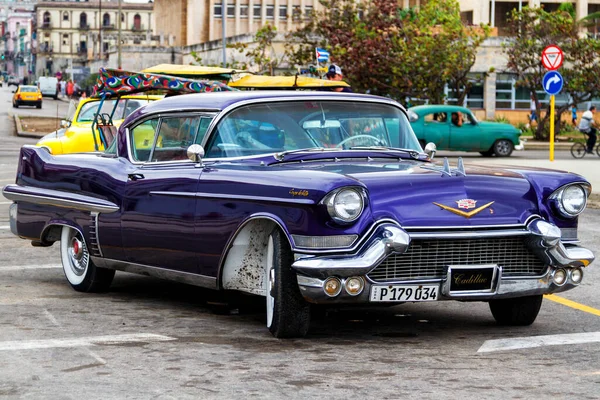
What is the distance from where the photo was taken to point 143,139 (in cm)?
976

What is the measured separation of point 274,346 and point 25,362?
148cm

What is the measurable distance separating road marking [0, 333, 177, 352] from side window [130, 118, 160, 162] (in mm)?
1951

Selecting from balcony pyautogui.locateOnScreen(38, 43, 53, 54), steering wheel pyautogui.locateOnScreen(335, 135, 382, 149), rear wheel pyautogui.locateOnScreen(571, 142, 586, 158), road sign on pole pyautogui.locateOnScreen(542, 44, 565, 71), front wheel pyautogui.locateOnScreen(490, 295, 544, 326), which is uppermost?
balcony pyautogui.locateOnScreen(38, 43, 53, 54)

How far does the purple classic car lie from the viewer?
24.7ft

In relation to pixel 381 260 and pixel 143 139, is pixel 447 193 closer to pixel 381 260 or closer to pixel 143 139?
pixel 381 260

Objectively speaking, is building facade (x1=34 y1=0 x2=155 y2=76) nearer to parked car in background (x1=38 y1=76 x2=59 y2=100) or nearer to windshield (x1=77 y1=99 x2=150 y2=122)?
parked car in background (x1=38 y1=76 x2=59 y2=100)

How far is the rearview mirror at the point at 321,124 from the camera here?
351 inches

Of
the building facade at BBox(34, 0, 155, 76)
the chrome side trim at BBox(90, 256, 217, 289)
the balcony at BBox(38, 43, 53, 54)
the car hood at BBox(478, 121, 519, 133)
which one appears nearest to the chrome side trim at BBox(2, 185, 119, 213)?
→ the chrome side trim at BBox(90, 256, 217, 289)

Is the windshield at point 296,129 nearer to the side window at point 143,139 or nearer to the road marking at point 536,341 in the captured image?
the side window at point 143,139

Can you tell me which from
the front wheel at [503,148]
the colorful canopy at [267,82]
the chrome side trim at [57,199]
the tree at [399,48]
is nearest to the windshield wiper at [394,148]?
the chrome side trim at [57,199]

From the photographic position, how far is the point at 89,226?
991 centimetres

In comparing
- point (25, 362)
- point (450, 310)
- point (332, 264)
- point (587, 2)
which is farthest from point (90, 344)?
point (587, 2)

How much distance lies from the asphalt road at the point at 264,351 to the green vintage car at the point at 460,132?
27018 mm

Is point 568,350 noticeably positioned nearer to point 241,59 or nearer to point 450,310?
point 450,310
